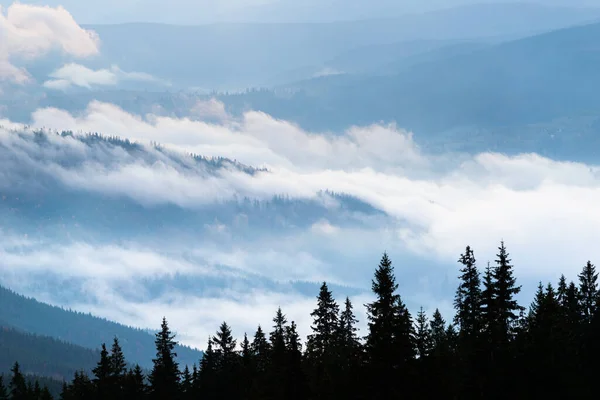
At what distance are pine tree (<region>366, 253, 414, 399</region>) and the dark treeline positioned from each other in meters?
0.05

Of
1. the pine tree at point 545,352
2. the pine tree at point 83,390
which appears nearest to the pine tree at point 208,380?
the pine tree at point 83,390

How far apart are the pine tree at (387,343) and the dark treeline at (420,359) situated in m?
0.05

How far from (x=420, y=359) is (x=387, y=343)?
186 inches

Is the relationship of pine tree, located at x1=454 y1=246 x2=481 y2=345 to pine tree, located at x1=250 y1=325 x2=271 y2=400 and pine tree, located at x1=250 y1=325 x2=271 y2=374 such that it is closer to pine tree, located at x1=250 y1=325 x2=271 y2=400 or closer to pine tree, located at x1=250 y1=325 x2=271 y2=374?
pine tree, located at x1=250 y1=325 x2=271 y2=400

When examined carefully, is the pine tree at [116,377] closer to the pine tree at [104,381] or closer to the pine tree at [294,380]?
the pine tree at [104,381]

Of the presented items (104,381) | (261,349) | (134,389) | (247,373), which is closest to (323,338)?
(247,373)

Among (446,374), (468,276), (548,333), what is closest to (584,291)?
(468,276)

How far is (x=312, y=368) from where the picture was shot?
226 ft

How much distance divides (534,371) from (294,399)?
53.0 feet

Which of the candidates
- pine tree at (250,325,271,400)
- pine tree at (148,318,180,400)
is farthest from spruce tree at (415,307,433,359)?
pine tree at (148,318,180,400)

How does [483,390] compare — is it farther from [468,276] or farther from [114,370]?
[114,370]

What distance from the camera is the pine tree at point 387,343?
45.8 m

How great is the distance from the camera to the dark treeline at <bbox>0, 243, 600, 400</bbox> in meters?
46.1

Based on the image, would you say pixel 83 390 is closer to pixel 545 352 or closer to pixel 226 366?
pixel 226 366
